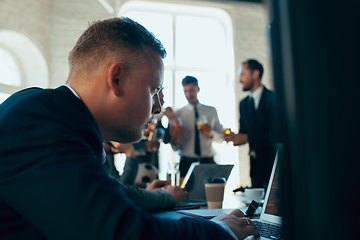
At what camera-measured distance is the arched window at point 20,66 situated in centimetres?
420

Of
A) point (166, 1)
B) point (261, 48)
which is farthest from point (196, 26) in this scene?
point (261, 48)

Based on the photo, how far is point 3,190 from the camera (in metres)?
0.43

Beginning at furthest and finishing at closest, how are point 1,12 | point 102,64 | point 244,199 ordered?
point 1,12 → point 244,199 → point 102,64

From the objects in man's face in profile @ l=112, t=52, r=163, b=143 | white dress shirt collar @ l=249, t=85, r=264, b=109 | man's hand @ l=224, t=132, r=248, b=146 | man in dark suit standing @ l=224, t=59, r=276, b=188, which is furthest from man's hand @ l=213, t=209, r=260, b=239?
white dress shirt collar @ l=249, t=85, r=264, b=109

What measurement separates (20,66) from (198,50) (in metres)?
3.26

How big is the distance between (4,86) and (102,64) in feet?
14.2

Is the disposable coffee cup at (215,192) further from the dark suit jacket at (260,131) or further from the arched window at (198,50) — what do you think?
the arched window at (198,50)

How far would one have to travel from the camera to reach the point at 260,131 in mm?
2322

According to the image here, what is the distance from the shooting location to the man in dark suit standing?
2123 mm

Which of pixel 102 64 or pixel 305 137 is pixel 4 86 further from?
pixel 305 137

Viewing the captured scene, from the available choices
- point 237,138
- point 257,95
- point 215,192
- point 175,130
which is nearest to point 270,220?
point 215,192

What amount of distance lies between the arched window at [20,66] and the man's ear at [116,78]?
13.6 feet

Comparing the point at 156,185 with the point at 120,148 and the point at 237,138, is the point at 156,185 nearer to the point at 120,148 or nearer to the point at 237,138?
the point at 120,148

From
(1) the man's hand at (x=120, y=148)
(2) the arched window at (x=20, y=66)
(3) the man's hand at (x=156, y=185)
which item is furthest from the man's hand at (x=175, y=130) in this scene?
(2) the arched window at (x=20, y=66)
